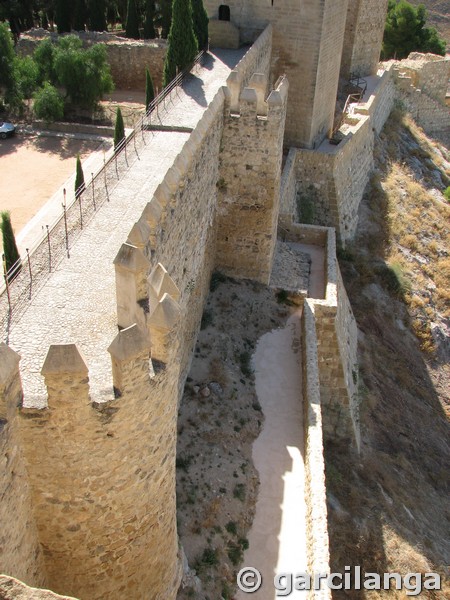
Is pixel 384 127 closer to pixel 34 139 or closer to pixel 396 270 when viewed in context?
pixel 396 270

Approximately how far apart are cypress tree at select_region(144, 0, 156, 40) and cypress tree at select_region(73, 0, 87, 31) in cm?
278

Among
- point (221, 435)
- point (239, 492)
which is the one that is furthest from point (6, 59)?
point (239, 492)

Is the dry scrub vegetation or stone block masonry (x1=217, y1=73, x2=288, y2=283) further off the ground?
stone block masonry (x1=217, y1=73, x2=288, y2=283)

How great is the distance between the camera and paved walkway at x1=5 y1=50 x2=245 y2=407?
257 inches

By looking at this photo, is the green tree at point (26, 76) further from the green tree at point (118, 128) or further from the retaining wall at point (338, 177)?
the retaining wall at point (338, 177)

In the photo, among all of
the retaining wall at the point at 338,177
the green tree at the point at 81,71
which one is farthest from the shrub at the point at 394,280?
the green tree at the point at 81,71

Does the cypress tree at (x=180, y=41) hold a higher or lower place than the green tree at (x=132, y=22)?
higher

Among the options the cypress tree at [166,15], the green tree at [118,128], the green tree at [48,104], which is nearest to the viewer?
the green tree at [118,128]

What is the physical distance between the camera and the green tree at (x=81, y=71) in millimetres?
22073

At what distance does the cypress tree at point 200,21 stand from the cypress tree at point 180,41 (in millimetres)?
998

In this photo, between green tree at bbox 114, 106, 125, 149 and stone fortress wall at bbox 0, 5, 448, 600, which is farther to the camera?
green tree at bbox 114, 106, 125, 149

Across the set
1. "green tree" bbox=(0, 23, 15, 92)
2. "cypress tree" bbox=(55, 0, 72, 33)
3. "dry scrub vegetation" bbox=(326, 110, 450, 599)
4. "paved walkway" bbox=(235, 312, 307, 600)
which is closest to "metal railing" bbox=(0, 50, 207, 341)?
"paved walkway" bbox=(235, 312, 307, 600)

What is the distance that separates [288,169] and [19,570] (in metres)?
13.8

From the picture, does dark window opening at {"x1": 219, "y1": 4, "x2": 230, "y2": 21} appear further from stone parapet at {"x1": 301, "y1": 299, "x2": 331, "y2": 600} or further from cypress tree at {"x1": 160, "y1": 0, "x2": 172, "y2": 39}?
stone parapet at {"x1": 301, "y1": 299, "x2": 331, "y2": 600}
